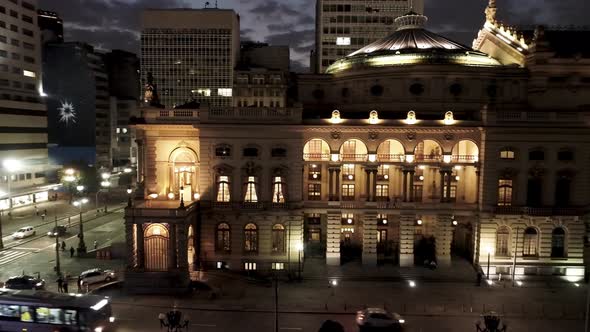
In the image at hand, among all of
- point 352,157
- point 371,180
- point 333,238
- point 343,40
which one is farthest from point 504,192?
point 343,40

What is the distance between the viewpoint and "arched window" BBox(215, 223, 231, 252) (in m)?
55.5

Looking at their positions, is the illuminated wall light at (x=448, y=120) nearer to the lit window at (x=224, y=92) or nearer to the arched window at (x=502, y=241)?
the arched window at (x=502, y=241)

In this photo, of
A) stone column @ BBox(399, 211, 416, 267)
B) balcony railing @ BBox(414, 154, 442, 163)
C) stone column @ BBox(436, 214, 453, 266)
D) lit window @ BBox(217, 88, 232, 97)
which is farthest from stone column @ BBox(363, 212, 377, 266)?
lit window @ BBox(217, 88, 232, 97)

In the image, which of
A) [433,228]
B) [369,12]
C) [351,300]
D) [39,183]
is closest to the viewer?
[351,300]

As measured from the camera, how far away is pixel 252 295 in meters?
47.8

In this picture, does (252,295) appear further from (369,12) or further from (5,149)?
(369,12)

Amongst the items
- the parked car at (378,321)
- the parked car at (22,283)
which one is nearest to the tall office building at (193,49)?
the parked car at (22,283)

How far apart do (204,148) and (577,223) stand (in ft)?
146

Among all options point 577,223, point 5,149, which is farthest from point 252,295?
point 5,149

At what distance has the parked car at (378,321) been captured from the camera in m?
37.3

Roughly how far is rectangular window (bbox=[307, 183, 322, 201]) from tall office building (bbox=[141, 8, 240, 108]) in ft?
261

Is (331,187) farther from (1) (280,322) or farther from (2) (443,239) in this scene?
(1) (280,322)

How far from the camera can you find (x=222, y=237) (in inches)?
2190

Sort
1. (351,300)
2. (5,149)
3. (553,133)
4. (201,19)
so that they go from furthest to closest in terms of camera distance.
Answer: (201,19) → (5,149) → (553,133) → (351,300)
